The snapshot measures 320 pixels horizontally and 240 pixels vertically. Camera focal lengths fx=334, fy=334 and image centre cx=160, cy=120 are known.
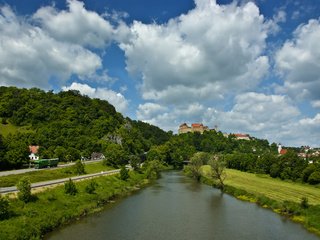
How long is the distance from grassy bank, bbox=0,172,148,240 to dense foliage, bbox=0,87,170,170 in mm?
33433

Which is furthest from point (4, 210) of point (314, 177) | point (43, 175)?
point (314, 177)

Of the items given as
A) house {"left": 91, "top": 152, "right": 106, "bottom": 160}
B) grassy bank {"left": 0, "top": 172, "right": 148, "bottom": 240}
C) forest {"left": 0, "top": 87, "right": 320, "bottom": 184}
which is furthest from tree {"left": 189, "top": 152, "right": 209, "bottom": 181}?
grassy bank {"left": 0, "top": 172, "right": 148, "bottom": 240}

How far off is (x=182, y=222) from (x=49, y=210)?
18513mm

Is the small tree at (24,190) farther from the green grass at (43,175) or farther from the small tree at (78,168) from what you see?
the small tree at (78,168)

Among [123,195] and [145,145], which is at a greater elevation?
[145,145]

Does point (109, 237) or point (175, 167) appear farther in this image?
point (175, 167)

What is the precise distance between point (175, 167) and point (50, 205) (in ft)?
424

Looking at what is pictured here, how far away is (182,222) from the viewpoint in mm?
47938

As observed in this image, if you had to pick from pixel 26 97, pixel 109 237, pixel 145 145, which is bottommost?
pixel 109 237

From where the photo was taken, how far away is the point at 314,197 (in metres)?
65.8

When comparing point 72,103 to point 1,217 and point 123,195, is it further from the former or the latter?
point 1,217

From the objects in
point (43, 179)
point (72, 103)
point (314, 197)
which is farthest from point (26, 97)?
point (314, 197)

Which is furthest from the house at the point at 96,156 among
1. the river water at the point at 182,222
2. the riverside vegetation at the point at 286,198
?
the river water at the point at 182,222

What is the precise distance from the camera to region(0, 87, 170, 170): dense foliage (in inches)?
4654
